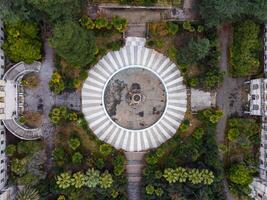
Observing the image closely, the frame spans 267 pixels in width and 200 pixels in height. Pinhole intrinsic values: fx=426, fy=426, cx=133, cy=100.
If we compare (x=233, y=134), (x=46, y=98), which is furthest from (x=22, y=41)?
(x=233, y=134)

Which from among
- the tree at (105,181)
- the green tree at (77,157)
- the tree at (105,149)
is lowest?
the tree at (105,181)

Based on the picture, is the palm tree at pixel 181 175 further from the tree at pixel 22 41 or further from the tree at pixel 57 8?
the tree at pixel 57 8

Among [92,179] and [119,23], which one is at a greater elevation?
[119,23]

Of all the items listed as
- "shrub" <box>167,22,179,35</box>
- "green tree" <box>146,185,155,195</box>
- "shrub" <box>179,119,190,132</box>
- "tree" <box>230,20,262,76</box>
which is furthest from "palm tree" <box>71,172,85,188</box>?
"tree" <box>230,20,262,76</box>

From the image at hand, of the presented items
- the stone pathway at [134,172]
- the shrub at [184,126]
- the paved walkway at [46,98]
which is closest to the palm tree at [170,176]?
the stone pathway at [134,172]

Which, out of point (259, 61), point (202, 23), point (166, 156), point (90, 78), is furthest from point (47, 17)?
point (259, 61)

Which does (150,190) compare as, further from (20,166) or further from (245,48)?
(245,48)

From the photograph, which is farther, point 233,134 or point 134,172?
point 134,172

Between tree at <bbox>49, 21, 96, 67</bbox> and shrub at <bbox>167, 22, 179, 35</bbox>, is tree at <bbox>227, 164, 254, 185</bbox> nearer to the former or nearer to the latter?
shrub at <bbox>167, 22, 179, 35</bbox>
